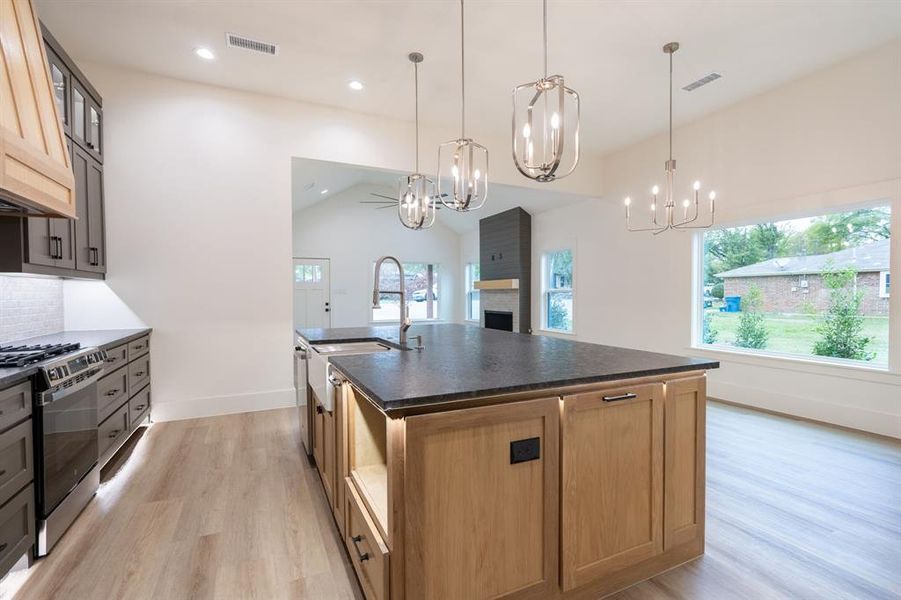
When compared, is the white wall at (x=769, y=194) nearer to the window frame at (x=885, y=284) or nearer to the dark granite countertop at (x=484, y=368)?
the window frame at (x=885, y=284)

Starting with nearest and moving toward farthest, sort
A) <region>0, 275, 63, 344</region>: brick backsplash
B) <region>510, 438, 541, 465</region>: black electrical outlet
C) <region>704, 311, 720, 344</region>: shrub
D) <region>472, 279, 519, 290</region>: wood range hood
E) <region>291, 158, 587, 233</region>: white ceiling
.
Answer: <region>510, 438, 541, 465</region>: black electrical outlet
<region>0, 275, 63, 344</region>: brick backsplash
<region>704, 311, 720, 344</region>: shrub
<region>291, 158, 587, 233</region>: white ceiling
<region>472, 279, 519, 290</region>: wood range hood

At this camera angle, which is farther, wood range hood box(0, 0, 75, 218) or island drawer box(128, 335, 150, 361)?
island drawer box(128, 335, 150, 361)

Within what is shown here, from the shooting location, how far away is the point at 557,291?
729 centimetres

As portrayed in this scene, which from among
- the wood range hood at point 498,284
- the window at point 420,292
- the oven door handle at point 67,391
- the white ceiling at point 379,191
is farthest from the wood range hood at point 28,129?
the window at point 420,292

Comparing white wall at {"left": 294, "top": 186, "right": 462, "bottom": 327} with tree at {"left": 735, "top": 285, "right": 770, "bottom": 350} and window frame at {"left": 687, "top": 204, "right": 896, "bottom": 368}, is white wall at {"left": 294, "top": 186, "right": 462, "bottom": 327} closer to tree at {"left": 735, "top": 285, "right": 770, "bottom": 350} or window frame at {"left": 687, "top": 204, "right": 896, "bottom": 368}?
window frame at {"left": 687, "top": 204, "right": 896, "bottom": 368}

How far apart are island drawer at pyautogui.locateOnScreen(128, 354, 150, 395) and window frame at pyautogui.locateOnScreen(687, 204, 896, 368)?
18.5ft

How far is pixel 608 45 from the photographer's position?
342 centimetres

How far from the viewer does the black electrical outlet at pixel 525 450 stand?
1375 mm

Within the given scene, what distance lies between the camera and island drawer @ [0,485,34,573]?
159 centimetres

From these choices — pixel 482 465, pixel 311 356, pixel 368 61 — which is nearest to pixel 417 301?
pixel 368 61

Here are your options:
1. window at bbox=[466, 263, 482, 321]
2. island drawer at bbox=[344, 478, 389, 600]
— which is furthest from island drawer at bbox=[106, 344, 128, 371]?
window at bbox=[466, 263, 482, 321]

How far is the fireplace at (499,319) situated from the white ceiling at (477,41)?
14.4 feet

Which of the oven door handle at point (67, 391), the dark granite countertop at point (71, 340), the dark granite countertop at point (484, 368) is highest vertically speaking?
the dark granite countertop at point (484, 368)

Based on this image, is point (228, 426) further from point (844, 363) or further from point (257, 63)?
point (844, 363)
